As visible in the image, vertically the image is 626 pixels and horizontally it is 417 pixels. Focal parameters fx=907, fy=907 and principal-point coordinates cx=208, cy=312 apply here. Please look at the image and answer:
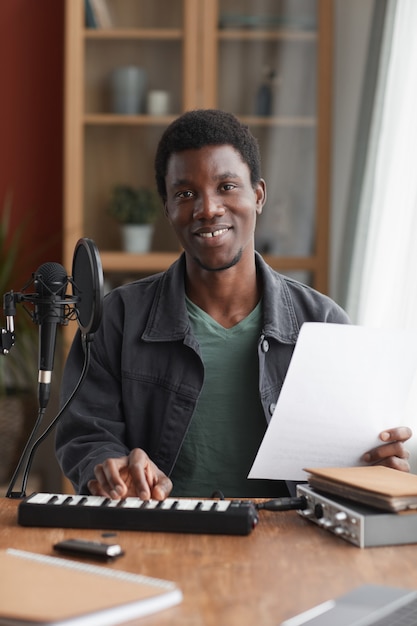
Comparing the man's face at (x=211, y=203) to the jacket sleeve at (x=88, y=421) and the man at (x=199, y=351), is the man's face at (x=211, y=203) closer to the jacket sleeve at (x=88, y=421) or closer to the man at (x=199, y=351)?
the man at (x=199, y=351)

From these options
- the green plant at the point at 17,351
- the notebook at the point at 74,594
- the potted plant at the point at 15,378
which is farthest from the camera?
the green plant at the point at 17,351

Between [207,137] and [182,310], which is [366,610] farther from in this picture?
[207,137]

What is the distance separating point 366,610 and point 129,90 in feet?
9.30

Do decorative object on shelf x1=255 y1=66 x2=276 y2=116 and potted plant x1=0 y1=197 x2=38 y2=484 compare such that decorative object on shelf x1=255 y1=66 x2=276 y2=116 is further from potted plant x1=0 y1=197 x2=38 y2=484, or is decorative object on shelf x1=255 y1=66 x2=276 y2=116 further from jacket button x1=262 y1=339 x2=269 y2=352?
jacket button x1=262 y1=339 x2=269 y2=352

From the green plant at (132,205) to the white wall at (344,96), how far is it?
0.70 meters

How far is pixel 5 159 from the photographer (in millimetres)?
3742

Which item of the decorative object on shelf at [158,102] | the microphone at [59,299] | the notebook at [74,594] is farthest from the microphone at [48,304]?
the decorative object on shelf at [158,102]

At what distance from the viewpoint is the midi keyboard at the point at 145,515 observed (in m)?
1.22

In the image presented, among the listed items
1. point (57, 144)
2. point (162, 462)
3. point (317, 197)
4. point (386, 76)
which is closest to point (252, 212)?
point (162, 462)

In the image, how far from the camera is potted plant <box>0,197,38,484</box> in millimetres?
3252

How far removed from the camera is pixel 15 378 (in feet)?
11.0

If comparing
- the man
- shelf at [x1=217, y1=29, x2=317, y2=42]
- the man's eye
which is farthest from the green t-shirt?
shelf at [x1=217, y1=29, x2=317, y2=42]

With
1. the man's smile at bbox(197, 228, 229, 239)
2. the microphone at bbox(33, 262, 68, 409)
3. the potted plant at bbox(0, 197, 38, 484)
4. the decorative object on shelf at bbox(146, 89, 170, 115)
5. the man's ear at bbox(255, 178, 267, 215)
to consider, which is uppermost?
the decorative object on shelf at bbox(146, 89, 170, 115)

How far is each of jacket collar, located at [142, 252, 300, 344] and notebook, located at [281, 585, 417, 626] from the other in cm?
81
